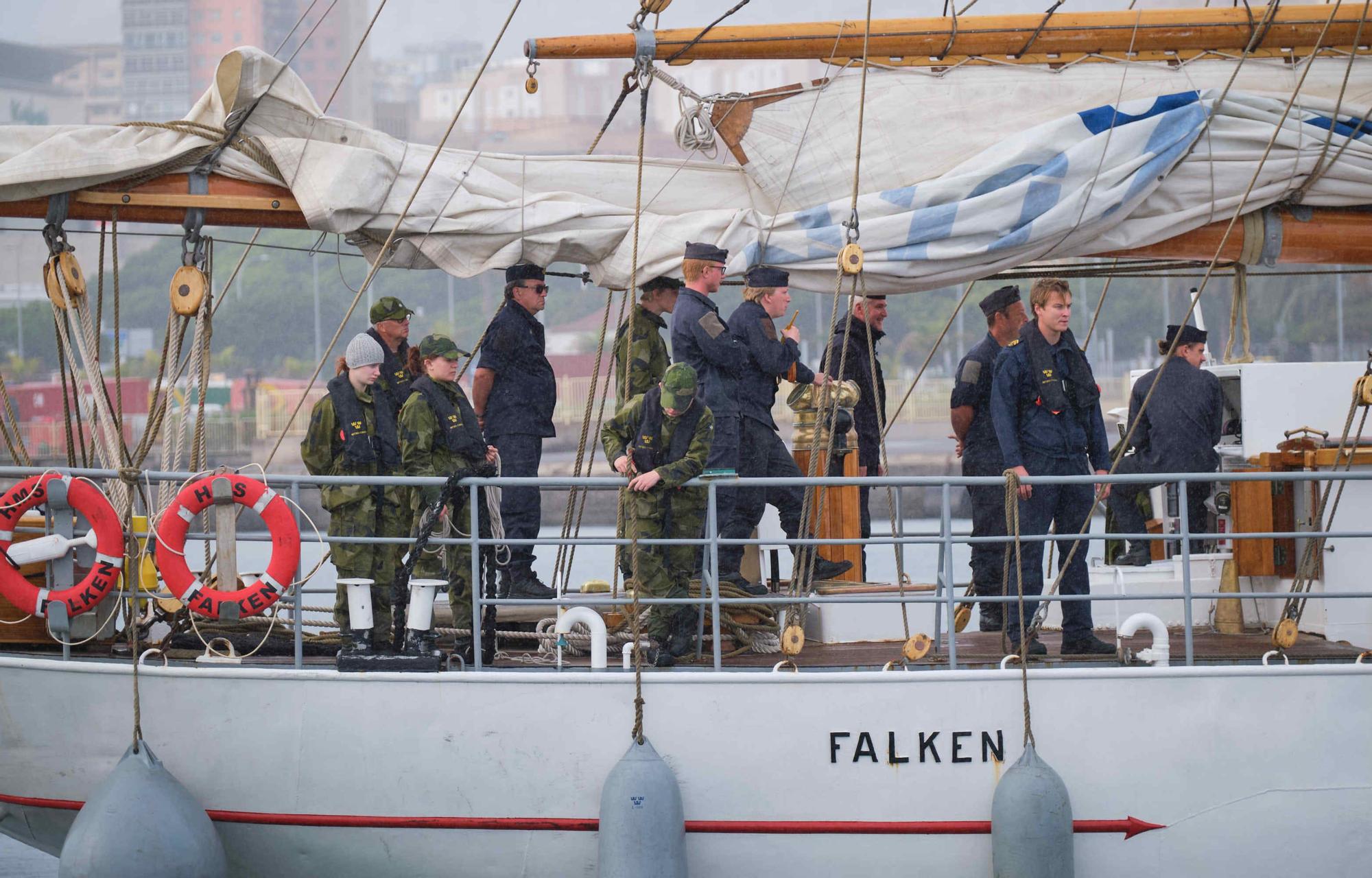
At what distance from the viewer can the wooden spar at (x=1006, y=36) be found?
8258mm

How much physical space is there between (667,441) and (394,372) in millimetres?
1665

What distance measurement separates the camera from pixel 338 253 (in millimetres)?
8688

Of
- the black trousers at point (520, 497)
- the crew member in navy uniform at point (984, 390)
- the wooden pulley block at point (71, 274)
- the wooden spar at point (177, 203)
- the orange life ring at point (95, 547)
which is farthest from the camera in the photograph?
the crew member in navy uniform at point (984, 390)

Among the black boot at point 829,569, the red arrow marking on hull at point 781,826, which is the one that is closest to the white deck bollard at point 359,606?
the red arrow marking on hull at point 781,826

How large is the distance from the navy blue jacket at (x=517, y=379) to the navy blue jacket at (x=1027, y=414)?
7.77ft

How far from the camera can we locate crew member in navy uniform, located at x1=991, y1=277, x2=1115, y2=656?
7.45 meters

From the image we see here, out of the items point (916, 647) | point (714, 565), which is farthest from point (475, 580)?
point (916, 647)

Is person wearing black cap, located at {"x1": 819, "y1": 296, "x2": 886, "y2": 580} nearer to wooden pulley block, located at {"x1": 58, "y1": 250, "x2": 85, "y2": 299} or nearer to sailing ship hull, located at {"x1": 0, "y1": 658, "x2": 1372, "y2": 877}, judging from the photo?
sailing ship hull, located at {"x1": 0, "y1": 658, "x2": 1372, "y2": 877}

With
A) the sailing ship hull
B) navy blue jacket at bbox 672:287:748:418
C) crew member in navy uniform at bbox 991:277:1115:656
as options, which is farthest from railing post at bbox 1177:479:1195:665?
navy blue jacket at bbox 672:287:748:418

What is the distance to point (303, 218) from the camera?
823 centimetres

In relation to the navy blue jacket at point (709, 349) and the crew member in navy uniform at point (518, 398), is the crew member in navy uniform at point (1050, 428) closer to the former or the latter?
the navy blue jacket at point (709, 349)

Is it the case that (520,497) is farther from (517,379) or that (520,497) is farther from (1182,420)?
(1182,420)

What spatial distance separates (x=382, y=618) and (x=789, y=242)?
277cm

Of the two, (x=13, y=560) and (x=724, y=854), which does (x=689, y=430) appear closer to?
(x=724, y=854)
